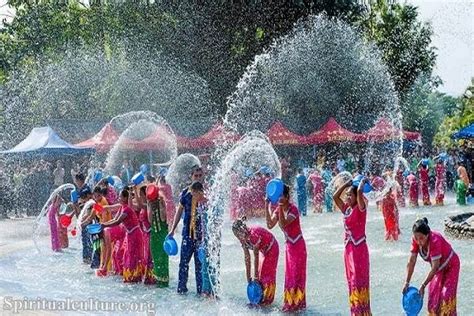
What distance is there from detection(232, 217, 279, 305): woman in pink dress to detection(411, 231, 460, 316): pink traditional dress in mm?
2285

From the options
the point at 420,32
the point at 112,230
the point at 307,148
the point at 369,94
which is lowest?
the point at 112,230

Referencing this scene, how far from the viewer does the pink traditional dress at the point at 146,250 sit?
998cm

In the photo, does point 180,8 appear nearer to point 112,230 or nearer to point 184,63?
point 184,63

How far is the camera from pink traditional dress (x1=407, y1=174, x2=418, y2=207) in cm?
2032

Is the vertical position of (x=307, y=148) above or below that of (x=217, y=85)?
below

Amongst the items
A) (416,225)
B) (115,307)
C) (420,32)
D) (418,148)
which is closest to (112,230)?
(115,307)

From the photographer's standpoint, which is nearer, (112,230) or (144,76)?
(112,230)

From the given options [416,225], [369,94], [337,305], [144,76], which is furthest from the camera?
[369,94]

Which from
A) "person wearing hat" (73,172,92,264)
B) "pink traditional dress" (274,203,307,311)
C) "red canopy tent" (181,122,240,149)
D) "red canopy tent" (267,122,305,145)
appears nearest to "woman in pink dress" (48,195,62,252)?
"person wearing hat" (73,172,92,264)

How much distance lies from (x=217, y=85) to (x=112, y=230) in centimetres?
2501

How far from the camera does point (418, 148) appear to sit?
3666cm

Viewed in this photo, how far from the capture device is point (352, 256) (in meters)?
7.26

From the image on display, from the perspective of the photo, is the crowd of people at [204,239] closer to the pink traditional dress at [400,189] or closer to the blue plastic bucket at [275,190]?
the blue plastic bucket at [275,190]

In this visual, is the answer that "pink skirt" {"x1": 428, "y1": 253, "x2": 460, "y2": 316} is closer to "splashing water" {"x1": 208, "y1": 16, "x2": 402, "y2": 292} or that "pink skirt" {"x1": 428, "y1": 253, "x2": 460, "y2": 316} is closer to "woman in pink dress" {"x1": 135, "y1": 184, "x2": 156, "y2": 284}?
"woman in pink dress" {"x1": 135, "y1": 184, "x2": 156, "y2": 284}
